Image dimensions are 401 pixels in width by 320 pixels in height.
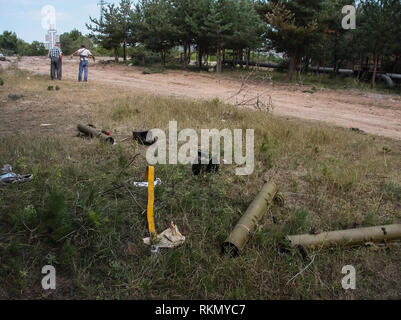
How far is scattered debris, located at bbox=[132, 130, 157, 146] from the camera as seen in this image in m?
5.28

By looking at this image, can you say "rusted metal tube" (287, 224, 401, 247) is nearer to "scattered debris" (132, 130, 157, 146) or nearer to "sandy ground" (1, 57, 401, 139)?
"scattered debris" (132, 130, 157, 146)

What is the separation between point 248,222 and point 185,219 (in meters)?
0.61

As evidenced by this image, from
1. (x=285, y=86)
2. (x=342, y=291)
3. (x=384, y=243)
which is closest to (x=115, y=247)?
(x=342, y=291)

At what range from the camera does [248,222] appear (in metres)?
3.02

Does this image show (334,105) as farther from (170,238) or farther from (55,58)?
(55,58)

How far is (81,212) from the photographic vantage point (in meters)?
3.05

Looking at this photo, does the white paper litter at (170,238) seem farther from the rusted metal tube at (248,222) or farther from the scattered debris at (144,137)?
the scattered debris at (144,137)

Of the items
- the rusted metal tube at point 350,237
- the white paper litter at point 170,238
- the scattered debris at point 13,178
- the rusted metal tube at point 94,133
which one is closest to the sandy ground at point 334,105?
the rusted metal tube at point 94,133

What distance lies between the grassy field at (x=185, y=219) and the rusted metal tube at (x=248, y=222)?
0.29 ft

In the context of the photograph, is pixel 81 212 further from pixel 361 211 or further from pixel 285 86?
pixel 285 86

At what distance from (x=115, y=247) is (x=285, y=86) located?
46.0ft

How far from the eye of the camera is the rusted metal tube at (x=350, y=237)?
2883 millimetres

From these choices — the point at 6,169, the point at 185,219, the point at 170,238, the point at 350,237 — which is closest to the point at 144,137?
the point at 6,169

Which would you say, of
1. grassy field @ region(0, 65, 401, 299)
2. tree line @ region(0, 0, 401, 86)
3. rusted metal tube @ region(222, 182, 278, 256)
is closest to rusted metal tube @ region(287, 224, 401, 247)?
grassy field @ region(0, 65, 401, 299)
